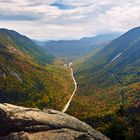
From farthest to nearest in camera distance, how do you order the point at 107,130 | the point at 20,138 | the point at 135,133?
1. the point at 107,130
2. the point at 135,133
3. the point at 20,138

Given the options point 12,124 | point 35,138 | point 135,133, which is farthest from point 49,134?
point 135,133

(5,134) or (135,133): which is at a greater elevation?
(5,134)

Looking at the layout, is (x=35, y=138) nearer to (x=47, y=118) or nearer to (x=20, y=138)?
(x=20, y=138)

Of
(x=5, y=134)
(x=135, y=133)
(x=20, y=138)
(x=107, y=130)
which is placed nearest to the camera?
(x=20, y=138)

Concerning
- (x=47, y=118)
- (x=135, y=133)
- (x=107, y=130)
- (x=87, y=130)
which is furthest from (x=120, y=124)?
(x=47, y=118)

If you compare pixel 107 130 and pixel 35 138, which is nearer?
pixel 35 138

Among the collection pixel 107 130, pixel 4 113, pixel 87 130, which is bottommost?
pixel 107 130

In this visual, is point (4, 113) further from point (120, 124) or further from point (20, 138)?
point (120, 124)
